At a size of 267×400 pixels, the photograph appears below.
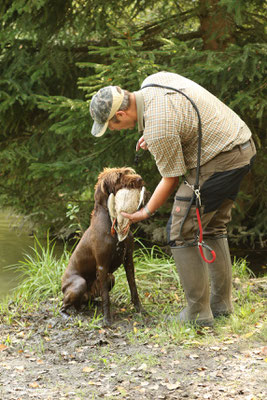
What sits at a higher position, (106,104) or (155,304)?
(106,104)

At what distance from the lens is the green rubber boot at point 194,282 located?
4.14m

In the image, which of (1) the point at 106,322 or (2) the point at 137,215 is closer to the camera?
(2) the point at 137,215

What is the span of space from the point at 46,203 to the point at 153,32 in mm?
3363

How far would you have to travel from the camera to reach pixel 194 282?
4.18 meters

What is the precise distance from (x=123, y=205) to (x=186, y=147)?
0.73m

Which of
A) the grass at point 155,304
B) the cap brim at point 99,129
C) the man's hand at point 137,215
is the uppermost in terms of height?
the cap brim at point 99,129

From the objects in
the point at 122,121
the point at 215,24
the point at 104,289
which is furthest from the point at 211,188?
the point at 215,24

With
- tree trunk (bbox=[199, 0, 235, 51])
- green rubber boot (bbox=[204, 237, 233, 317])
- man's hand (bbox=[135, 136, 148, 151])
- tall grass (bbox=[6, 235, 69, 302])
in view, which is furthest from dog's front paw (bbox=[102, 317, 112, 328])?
tree trunk (bbox=[199, 0, 235, 51])

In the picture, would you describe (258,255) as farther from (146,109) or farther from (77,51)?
(146,109)

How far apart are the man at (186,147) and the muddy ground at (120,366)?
20.3 inches

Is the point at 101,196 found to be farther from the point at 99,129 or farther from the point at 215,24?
the point at 215,24

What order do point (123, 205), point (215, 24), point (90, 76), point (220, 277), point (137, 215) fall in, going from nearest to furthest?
1. point (137, 215)
2. point (123, 205)
3. point (220, 277)
4. point (90, 76)
5. point (215, 24)

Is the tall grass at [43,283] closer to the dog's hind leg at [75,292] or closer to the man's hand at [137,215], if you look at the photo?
the dog's hind leg at [75,292]

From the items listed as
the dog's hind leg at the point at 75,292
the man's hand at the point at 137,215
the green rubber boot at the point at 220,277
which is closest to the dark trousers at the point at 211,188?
the man's hand at the point at 137,215
